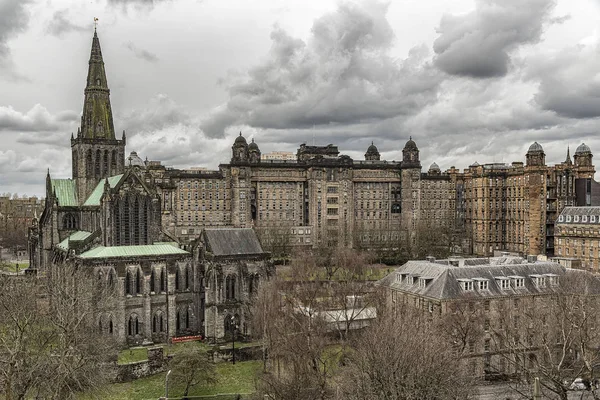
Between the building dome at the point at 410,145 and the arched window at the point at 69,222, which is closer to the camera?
the arched window at the point at 69,222

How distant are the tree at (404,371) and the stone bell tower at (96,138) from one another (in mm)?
54565

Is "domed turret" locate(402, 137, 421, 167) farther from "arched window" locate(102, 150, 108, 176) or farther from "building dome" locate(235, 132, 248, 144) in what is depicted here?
"arched window" locate(102, 150, 108, 176)

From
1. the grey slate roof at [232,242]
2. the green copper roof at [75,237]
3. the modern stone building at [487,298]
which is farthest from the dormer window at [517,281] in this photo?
the green copper roof at [75,237]

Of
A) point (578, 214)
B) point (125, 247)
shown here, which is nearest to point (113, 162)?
point (125, 247)

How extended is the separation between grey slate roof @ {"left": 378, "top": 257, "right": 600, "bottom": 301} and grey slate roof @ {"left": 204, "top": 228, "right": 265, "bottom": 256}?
17.4 m

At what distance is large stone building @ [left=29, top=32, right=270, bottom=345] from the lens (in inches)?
2514

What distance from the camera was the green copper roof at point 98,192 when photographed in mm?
73869

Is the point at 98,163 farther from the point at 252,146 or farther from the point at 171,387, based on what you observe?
→ the point at 252,146

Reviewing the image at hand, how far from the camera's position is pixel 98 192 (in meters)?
77.6

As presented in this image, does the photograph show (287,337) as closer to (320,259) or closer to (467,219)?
(320,259)

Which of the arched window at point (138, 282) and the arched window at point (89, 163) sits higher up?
the arched window at point (89, 163)

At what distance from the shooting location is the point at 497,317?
53.2 meters

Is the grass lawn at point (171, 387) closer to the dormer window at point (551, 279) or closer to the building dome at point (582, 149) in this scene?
the dormer window at point (551, 279)

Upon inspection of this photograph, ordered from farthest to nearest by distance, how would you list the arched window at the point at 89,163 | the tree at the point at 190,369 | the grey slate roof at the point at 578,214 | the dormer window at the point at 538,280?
the grey slate roof at the point at 578,214
the arched window at the point at 89,163
the dormer window at the point at 538,280
the tree at the point at 190,369
